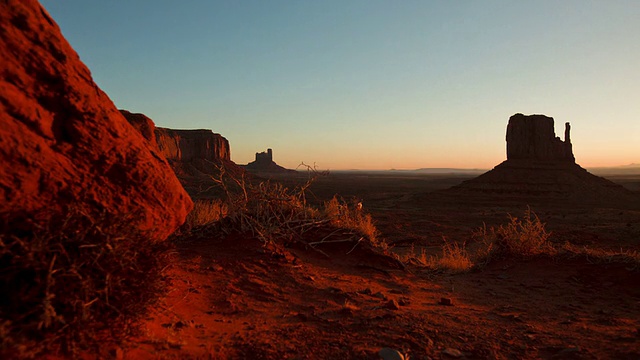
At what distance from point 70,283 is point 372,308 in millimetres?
2928

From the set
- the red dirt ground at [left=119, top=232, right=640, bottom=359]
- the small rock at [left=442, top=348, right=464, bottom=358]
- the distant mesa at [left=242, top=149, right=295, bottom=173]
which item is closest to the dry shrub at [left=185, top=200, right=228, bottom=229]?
the red dirt ground at [left=119, top=232, right=640, bottom=359]

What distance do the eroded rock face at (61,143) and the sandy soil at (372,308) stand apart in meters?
0.66

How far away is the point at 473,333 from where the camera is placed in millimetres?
3627

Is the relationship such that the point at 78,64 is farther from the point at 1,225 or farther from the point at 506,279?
the point at 506,279

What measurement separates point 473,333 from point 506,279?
304cm

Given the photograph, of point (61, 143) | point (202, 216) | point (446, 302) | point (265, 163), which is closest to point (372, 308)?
point (446, 302)

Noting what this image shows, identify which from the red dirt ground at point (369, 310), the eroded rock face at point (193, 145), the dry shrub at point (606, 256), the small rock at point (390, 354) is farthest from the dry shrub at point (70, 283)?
the eroded rock face at point (193, 145)

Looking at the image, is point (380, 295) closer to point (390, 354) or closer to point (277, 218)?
point (390, 354)

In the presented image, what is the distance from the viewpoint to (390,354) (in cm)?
291

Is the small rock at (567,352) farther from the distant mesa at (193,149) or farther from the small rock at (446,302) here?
the distant mesa at (193,149)

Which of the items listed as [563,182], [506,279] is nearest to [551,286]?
[506,279]

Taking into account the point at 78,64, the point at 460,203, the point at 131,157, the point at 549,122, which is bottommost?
the point at 460,203

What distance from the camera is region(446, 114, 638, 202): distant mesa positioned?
129ft

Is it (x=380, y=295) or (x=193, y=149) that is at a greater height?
(x=193, y=149)
